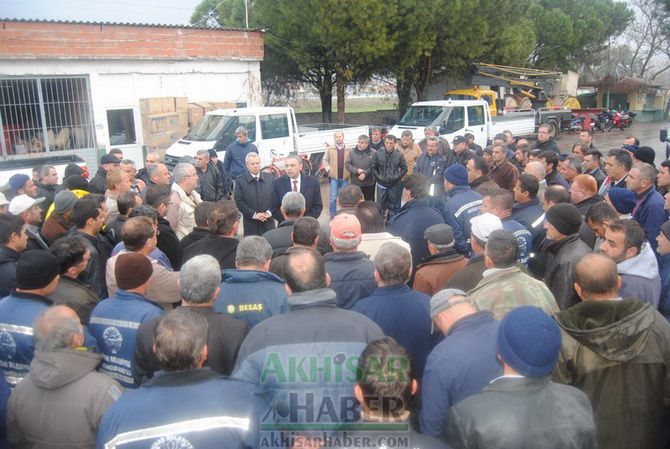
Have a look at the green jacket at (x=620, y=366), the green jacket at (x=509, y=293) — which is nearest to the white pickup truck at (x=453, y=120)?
the green jacket at (x=509, y=293)

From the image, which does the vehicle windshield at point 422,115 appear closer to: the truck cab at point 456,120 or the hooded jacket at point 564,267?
the truck cab at point 456,120

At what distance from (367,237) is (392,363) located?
2705 millimetres

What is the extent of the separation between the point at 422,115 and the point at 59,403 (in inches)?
585

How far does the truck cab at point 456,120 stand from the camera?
15414 millimetres

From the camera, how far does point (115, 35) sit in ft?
52.2

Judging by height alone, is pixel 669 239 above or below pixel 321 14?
below

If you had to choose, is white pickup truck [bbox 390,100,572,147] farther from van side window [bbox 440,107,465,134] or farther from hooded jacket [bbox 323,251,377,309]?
hooded jacket [bbox 323,251,377,309]

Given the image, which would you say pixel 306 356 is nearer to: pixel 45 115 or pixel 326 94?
pixel 45 115

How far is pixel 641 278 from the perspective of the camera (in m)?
3.77

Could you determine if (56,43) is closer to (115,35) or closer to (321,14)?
(115,35)

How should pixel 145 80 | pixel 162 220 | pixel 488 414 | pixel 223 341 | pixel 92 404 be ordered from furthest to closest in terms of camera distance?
pixel 145 80 → pixel 162 220 → pixel 223 341 → pixel 92 404 → pixel 488 414

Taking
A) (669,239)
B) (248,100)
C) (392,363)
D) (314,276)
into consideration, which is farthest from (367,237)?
(248,100)

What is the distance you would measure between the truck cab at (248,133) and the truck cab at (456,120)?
153 inches

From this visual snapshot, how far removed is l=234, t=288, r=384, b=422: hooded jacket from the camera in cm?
263
